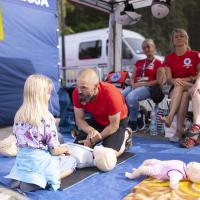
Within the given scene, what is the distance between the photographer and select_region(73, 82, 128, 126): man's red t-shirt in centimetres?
333

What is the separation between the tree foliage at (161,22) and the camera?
13.5m

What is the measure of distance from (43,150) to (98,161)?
63cm

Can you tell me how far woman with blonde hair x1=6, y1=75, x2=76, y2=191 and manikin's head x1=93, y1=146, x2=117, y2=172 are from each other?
42cm

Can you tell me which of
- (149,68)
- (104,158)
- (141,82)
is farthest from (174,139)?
(104,158)

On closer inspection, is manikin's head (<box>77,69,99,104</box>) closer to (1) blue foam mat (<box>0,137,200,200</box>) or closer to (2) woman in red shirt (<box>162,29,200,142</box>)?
(1) blue foam mat (<box>0,137,200,200</box>)

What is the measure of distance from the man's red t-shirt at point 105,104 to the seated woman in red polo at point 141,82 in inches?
54.8

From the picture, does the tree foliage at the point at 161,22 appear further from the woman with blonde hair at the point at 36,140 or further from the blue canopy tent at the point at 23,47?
the woman with blonde hair at the point at 36,140

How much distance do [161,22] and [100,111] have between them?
42.5 feet

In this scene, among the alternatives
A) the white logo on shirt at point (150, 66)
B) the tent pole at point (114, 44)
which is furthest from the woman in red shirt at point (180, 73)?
the tent pole at point (114, 44)

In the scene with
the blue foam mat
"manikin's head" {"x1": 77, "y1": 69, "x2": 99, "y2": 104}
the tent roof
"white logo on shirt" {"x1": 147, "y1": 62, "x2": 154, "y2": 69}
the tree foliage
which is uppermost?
the tree foliage

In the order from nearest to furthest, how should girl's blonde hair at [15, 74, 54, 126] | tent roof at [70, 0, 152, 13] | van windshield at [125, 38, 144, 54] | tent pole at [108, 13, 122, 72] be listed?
girl's blonde hair at [15, 74, 54, 126], tent roof at [70, 0, 152, 13], tent pole at [108, 13, 122, 72], van windshield at [125, 38, 144, 54]

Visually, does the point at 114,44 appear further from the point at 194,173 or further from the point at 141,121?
the point at 194,173

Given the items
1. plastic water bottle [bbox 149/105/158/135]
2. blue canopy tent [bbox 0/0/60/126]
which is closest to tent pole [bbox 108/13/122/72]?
blue canopy tent [bbox 0/0/60/126]

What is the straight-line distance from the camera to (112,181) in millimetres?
3010
